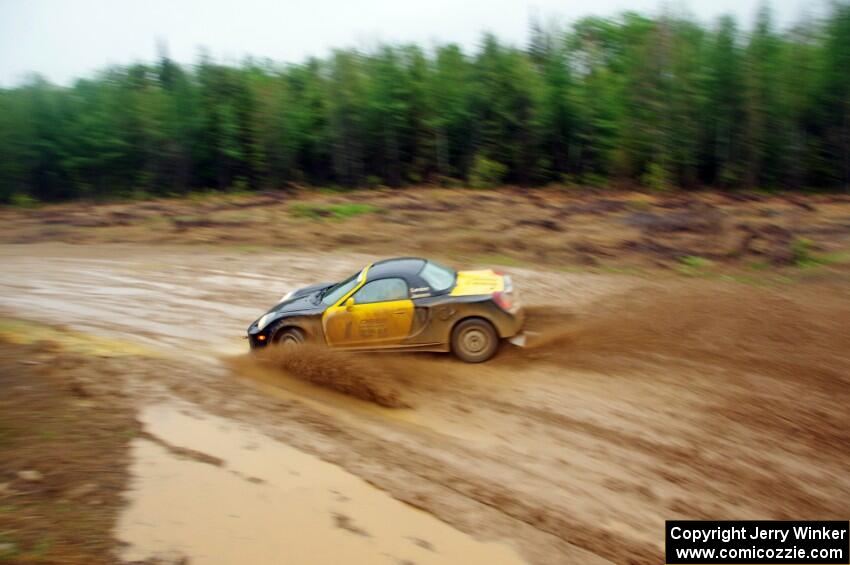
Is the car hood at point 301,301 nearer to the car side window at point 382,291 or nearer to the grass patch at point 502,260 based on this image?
the car side window at point 382,291

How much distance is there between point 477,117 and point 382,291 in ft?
71.8

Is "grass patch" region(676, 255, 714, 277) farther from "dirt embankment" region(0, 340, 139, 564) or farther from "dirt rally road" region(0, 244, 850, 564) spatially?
"dirt embankment" region(0, 340, 139, 564)

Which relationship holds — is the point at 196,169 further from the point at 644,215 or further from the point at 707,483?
the point at 707,483

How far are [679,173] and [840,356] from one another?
63.7ft

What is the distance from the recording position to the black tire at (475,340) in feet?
32.0

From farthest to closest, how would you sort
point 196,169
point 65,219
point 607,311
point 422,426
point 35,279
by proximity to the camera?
point 196,169 → point 65,219 → point 35,279 → point 607,311 → point 422,426

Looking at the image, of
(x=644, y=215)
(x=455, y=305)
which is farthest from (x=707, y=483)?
(x=644, y=215)

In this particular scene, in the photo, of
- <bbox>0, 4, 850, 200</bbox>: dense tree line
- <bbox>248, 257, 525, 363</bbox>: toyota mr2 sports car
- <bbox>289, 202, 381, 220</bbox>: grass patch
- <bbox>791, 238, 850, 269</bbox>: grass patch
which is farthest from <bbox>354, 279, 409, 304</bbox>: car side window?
<bbox>0, 4, 850, 200</bbox>: dense tree line

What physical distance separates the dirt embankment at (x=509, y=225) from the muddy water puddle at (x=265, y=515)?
36.2ft

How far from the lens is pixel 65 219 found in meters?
25.9

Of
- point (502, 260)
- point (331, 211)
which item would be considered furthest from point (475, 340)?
point (331, 211)

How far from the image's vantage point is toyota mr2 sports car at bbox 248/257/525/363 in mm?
9758

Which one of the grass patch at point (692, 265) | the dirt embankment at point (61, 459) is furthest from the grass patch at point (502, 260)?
the dirt embankment at point (61, 459)

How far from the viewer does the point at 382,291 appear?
394 inches
